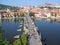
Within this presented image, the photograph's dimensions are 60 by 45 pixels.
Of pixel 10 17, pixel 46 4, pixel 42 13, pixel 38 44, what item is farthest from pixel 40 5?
pixel 38 44

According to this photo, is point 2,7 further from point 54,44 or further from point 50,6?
point 54,44

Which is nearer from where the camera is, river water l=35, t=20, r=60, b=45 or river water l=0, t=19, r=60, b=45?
river water l=35, t=20, r=60, b=45

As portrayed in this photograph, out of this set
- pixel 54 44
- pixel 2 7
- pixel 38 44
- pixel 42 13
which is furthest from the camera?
pixel 2 7

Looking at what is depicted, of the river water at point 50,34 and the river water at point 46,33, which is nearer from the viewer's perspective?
the river water at point 50,34

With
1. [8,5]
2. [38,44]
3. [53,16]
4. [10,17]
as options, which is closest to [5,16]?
[10,17]

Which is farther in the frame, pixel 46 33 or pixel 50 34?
pixel 46 33

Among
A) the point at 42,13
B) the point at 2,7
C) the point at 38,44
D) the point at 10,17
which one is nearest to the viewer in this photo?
the point at 38,44

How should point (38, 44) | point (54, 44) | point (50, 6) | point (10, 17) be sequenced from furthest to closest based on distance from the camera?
point (50, 6), point (10, 17), point (54, 44), point (38, 44)

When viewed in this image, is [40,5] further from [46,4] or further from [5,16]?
[5,16]

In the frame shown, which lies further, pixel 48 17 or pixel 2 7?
pixel 2 7
